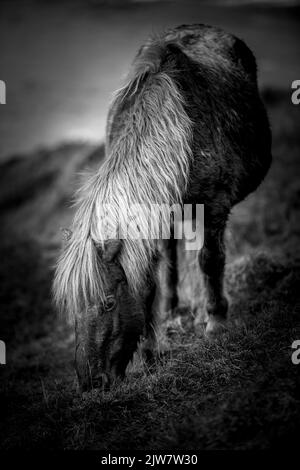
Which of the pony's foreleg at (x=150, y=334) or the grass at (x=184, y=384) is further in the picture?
the pony's foreleg at (x=150, y=334)

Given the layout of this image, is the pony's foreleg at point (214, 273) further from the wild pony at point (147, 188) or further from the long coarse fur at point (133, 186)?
the long coarse fur at point (133, 186)

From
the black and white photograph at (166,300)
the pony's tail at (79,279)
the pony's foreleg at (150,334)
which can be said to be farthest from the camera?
the pony's foreleg at (150,334)

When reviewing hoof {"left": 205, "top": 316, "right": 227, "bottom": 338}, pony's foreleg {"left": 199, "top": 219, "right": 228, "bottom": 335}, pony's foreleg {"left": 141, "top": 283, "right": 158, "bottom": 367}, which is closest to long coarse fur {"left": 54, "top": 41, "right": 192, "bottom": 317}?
pony's foreleg {"left": 141, "top": 283, "right": 158, "bottom": 367}

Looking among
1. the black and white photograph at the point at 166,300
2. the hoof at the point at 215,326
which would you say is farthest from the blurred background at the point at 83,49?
the hoof at the point at 215,326

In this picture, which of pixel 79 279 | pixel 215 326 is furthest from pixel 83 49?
pixel 79 279

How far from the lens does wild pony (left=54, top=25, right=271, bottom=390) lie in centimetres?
304

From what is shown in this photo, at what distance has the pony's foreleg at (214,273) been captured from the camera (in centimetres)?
391

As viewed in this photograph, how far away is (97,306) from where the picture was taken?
3.02 meters

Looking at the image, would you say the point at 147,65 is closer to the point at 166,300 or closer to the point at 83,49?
the point at 166,300

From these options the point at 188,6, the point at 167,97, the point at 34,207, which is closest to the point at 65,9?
the point at 188,6

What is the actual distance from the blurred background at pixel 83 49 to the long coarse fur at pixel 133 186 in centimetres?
1488

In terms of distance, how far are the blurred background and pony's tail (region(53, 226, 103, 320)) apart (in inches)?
624

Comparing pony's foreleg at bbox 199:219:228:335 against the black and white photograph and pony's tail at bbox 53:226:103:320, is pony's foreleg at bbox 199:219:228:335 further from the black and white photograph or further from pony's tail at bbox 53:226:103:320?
pony's tail at bbox 53:226:103:320
